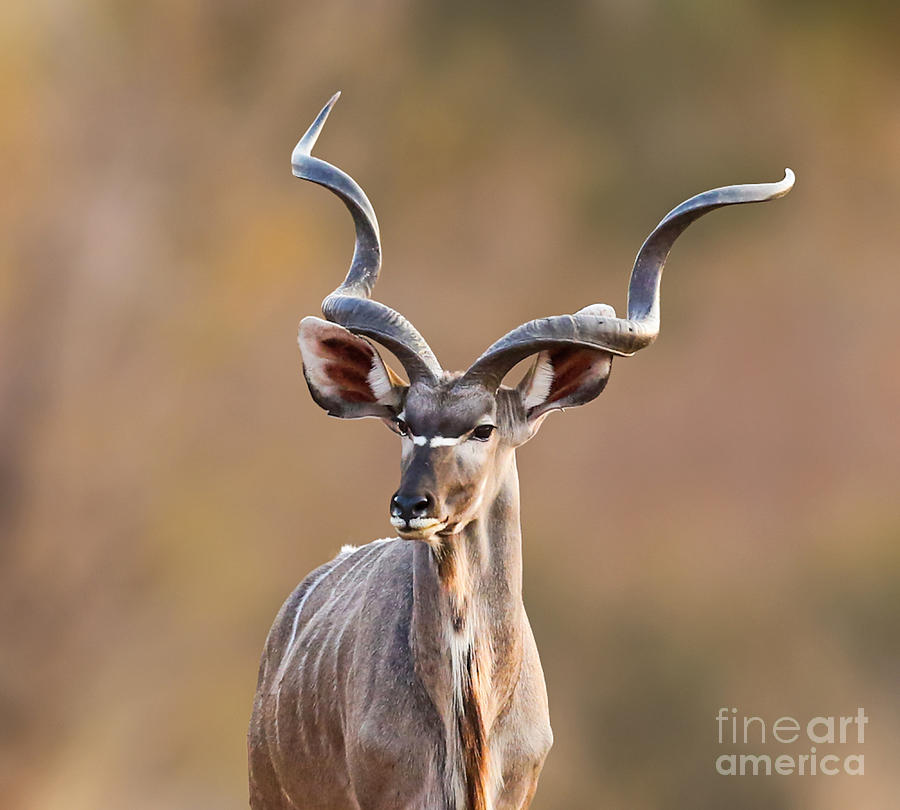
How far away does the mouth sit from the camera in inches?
169

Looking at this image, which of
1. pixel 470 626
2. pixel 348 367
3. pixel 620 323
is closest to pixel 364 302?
pixel 348 367

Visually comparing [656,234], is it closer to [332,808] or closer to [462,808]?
[462,808]

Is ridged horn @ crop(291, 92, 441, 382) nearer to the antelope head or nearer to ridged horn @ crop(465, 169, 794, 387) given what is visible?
the antelope head

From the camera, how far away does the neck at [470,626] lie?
4621 mm

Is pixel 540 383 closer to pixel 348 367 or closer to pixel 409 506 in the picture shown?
pixel 348 367

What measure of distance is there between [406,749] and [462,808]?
21cm

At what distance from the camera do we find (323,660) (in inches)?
209

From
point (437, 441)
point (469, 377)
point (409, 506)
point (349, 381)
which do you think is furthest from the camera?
point (349, 381)

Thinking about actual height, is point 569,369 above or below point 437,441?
above

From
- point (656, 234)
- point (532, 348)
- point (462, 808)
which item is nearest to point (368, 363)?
point (532, 348)

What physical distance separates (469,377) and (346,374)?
0.40m

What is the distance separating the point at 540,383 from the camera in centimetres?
477

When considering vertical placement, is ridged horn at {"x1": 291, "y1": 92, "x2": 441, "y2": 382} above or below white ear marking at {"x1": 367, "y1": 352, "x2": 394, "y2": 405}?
above

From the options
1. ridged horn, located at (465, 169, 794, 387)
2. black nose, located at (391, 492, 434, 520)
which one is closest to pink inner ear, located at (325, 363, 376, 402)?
ridged horn, located at (465, 169, 794, 387)
